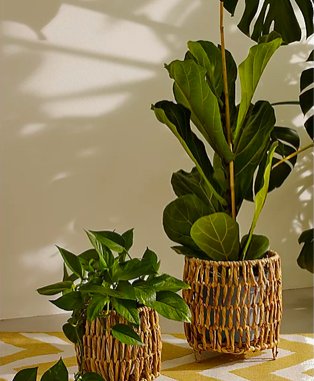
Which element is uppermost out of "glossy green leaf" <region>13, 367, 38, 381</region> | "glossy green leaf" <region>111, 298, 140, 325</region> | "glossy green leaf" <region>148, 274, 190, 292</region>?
"glossy green leaf" <region>148, 274, 190, 292</region>

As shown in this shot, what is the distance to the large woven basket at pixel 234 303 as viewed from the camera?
2.29 metres

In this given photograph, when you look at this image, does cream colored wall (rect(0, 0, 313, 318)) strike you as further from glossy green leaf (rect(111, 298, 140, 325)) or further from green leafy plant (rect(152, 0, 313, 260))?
glossy green leaf (rect(111, 298, 140, 325))

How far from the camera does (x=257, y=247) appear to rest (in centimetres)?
237

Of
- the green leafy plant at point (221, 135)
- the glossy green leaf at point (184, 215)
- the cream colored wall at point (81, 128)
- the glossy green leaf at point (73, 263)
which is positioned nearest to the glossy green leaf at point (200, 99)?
the green leafy plant at point (221, 135)

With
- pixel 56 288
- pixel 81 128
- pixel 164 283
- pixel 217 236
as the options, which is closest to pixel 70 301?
pixel 56 288

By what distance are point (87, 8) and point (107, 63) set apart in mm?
207

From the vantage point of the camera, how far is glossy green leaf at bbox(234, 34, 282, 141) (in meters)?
2.19

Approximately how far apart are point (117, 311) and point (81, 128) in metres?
1.03

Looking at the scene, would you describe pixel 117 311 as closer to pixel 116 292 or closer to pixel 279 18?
pixel 116 292

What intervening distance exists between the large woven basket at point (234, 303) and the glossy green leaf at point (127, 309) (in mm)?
368

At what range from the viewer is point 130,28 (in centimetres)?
288

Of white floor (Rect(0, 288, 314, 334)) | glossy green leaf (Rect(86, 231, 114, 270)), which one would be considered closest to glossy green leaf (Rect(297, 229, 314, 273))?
white floor (Rect(0, 288, 314, 334))

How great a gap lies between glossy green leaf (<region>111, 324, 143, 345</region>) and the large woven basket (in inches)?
14.7

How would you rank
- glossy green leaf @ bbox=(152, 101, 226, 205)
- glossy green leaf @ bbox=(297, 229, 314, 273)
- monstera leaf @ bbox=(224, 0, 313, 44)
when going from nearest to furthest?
glossy green leaf @ bbox=(152, 101, 226, 205), monstera leaf @ bbox=(224, 0, 313, 44), glossy green leaf @ bbox=(297, 229, 314, 273)
